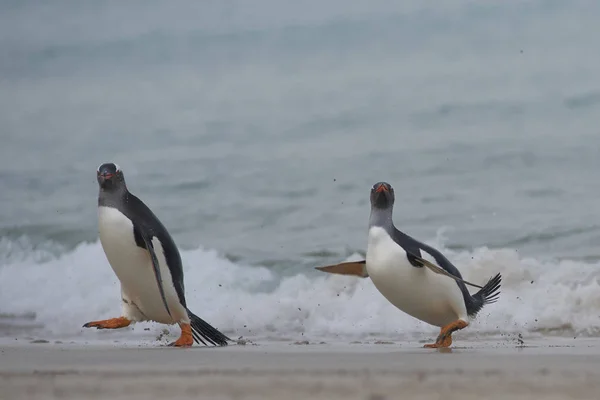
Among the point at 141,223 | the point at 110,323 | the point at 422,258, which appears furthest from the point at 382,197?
the point at 110,323

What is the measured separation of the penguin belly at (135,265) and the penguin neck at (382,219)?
2.92 feet

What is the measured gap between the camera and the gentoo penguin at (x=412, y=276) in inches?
202

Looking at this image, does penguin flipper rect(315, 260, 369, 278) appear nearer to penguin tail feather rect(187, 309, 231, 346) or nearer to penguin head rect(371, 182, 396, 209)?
penguin head rect(371, 182, 396, 209)

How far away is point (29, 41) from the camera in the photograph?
1397cm

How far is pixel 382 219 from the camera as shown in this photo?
5.29 metres

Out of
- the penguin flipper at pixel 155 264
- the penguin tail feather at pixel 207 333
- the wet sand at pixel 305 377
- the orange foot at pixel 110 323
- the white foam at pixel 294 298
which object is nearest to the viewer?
the wet sand at pixel 305 377

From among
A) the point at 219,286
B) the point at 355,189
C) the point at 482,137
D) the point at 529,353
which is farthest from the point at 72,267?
the point at 529,353

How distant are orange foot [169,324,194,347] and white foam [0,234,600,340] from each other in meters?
1.44

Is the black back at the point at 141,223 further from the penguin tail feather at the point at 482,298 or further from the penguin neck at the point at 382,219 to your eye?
the penguin tail feather at the point at 482,298

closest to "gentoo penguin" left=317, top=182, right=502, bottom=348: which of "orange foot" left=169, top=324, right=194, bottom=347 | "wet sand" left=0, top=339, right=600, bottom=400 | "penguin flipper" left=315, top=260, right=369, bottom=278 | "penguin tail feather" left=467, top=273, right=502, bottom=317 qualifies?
"penguin tail feather" left=467, top=273, right=502, bottom=317

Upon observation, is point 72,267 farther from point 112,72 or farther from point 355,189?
point 112,72

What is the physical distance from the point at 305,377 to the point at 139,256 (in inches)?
86.8

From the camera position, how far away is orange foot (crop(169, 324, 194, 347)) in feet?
15.9

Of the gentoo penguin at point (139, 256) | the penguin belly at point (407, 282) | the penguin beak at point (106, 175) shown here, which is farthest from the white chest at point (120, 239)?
the penguin belly at point (407, 282)
